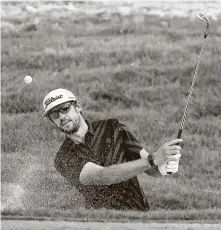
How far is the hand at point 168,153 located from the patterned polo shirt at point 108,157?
86cm

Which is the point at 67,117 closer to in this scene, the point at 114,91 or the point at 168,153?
the point at 168,153

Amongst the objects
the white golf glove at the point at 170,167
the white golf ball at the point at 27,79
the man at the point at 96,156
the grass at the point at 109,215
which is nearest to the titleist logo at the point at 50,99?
the man at the point at 96,156

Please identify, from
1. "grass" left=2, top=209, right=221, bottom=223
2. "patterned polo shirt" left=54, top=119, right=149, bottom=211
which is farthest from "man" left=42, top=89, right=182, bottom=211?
"grass" left=2, top=209, right=221, bottom=223

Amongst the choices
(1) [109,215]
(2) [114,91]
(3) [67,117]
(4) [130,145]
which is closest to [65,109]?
(3) [67,117]

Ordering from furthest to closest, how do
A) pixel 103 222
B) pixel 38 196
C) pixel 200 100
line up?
1. pixel 200 100
2. pixel 38 196
3. pixel 103 222

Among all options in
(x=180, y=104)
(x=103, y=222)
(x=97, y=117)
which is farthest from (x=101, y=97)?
(x=103, y=222)

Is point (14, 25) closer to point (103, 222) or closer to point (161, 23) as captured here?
point (161, 23)

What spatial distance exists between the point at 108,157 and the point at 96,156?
0.12 meters

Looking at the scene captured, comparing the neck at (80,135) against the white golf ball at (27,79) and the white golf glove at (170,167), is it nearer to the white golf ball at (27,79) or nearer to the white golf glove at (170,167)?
the white golf glove at (170,167)

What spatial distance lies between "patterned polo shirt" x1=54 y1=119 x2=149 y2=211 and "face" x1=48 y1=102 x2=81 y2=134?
95 millimetres

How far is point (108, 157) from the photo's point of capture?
224 inches

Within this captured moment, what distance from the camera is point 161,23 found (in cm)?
802

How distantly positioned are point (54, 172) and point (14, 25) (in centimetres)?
207

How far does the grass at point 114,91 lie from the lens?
21.1ft
